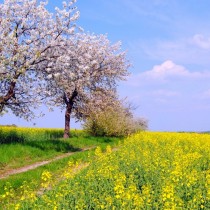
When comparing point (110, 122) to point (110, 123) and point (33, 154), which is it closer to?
point (110, 123)

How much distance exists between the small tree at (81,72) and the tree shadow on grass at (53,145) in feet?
8.60

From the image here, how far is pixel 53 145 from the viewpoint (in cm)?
2750

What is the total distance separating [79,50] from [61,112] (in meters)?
7.68

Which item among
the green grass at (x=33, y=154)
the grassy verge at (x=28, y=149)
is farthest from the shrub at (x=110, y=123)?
the grassy verge at (x=28, y=149)

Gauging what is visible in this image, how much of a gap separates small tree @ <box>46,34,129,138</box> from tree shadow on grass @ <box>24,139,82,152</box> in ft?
8.60

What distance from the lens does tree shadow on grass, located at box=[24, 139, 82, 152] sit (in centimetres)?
2622

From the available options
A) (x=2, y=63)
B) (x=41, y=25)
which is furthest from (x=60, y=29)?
(x=2, y=63)

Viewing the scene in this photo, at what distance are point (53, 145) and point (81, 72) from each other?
7753 millimetres

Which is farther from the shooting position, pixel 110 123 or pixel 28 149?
pixel 110 123

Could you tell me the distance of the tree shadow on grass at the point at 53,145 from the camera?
26219 millimetres

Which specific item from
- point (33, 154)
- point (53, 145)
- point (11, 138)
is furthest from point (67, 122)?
point (33, 154)

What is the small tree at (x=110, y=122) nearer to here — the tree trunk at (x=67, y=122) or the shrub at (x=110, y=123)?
the shrub at (x=110, y=123)

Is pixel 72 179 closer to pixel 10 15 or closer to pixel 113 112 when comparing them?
pixel 10 15

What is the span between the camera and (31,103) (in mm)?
27094
